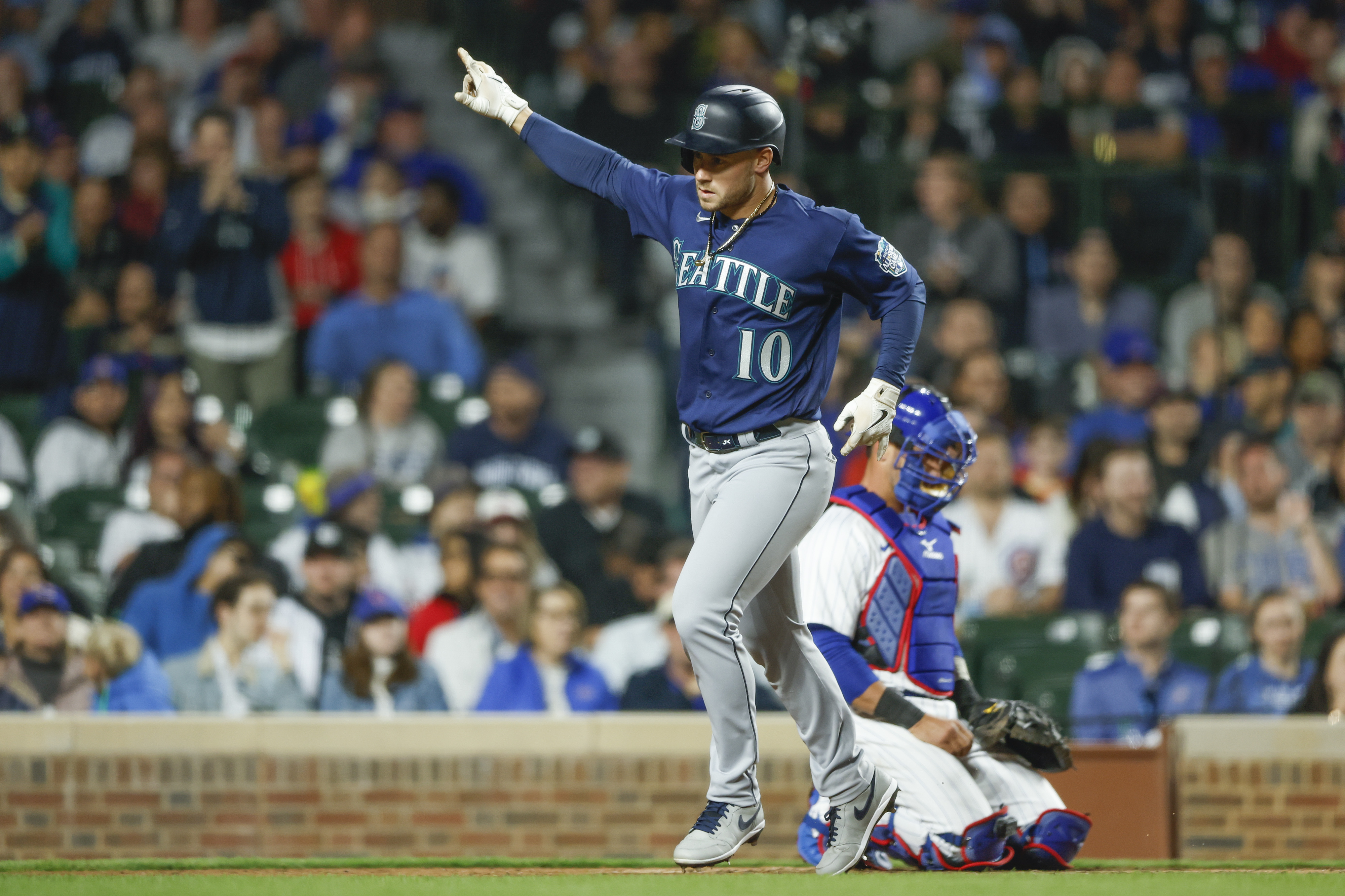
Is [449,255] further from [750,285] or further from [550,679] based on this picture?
[750,285]

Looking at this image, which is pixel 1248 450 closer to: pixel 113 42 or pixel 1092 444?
pixel 1092 444

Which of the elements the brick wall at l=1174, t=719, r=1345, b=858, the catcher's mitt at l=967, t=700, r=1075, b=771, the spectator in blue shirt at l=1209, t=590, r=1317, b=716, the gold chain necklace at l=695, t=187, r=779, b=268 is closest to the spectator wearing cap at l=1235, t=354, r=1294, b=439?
the spectator in blue shirt at l=1209, t=590, r=1317, b=716

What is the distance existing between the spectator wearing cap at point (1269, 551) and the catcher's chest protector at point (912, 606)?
3265 mm

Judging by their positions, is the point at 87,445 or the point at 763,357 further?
the point at 87,445

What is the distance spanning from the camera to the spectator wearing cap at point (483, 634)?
722cm

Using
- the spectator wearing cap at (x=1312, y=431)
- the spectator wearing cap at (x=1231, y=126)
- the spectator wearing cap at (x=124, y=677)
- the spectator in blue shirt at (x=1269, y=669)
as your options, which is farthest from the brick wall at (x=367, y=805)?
the spectator wearing cap at (x=1231, y=126)

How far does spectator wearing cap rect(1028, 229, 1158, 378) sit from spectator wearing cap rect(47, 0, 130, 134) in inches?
213

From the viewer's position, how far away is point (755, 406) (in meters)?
4.25

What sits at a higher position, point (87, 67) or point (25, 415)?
point (87, 67)

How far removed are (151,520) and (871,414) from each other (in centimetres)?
474

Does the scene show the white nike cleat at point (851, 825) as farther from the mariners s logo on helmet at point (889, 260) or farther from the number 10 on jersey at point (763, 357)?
the mariners s logo on helmet at point (889, 260)

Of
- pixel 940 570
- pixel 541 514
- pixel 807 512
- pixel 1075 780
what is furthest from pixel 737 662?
pixel 541 514

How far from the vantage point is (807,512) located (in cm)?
427

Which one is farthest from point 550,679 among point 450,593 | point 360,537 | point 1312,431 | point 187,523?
point 1312,431
